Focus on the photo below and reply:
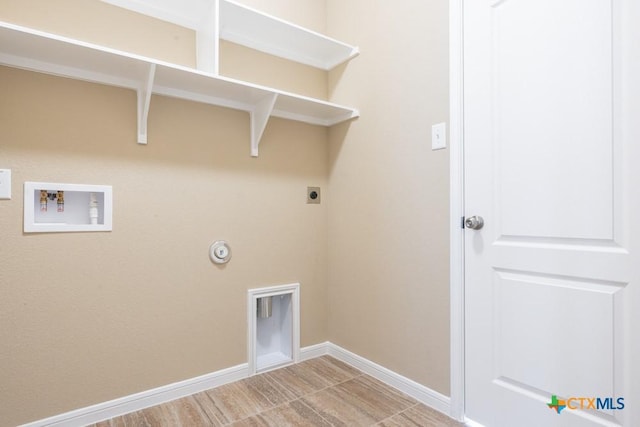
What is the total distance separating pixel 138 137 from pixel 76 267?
0.68m

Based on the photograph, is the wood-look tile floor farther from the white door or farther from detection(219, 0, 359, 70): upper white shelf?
detection(219, 0, 359, 70): upper white shelf

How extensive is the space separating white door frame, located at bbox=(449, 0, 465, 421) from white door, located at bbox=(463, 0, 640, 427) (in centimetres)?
3

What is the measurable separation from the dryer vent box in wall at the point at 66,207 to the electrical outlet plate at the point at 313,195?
1170 mm

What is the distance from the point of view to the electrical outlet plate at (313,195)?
7.63 ft

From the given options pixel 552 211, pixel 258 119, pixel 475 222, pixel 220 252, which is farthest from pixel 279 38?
pixel 552 211

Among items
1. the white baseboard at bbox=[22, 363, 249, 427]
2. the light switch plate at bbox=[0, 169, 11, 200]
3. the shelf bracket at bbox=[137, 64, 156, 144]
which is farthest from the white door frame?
the light switch plate at bbox=[0, 169, 11, 200]

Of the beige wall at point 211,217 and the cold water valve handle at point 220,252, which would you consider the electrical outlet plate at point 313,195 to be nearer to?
the beige wall at point 211,217

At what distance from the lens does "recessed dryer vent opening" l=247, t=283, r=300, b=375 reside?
2.05 metres

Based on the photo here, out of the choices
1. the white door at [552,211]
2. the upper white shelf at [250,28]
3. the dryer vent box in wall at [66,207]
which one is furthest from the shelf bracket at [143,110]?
the white door at [552,211]

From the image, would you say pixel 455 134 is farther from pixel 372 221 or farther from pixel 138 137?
pixel 138 137

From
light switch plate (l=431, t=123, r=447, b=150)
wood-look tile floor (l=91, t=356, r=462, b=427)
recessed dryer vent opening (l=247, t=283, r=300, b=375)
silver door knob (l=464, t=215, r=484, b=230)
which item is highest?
light switch plate (l=431, t=123, r=447, b=150)

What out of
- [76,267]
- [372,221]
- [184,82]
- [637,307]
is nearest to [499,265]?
[637,307]

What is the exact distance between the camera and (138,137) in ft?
5.58

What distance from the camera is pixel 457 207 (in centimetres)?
159
